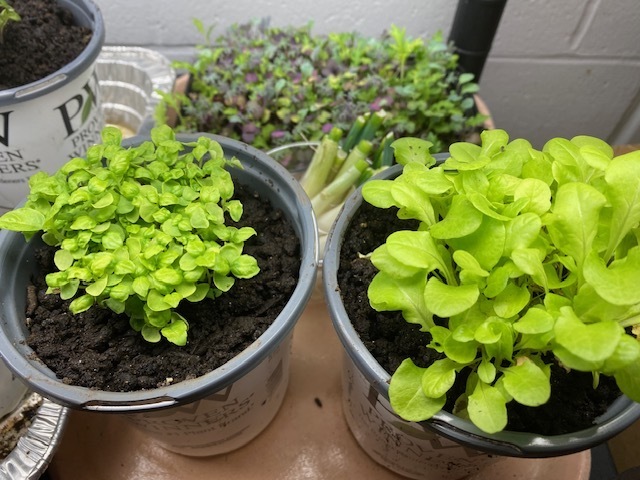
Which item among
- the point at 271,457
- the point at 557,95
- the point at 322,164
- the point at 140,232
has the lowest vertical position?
the point at 271,457

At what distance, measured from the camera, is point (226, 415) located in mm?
693

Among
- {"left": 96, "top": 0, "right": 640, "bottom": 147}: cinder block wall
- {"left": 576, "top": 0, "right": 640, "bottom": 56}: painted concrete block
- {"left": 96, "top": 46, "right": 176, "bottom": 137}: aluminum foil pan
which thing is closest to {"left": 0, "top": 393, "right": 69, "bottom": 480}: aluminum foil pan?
{"left": 96, "top": 46, "right": 176, "bottom": 137}: aluminum foil pan

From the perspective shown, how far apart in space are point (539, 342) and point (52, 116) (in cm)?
76

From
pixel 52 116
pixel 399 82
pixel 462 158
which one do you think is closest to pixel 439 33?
pixel 399 82

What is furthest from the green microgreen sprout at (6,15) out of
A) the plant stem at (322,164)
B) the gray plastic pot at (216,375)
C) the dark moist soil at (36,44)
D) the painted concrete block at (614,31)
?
the painted concrete block at (614,31)

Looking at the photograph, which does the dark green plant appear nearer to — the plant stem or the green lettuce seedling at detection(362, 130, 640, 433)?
the plant stem

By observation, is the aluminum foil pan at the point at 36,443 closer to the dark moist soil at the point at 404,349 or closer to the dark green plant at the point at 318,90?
the dark moist soil at the point at 404,349

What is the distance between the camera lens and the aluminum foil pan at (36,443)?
702 millimetres

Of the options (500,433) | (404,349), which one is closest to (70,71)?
(404,349)

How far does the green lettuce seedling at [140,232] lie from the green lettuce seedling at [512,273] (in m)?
0.18

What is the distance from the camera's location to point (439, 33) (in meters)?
1.14

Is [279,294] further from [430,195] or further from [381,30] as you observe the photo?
[381,30]

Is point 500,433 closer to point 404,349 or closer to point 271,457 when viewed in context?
point 404,349

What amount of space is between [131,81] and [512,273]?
1.04 m
